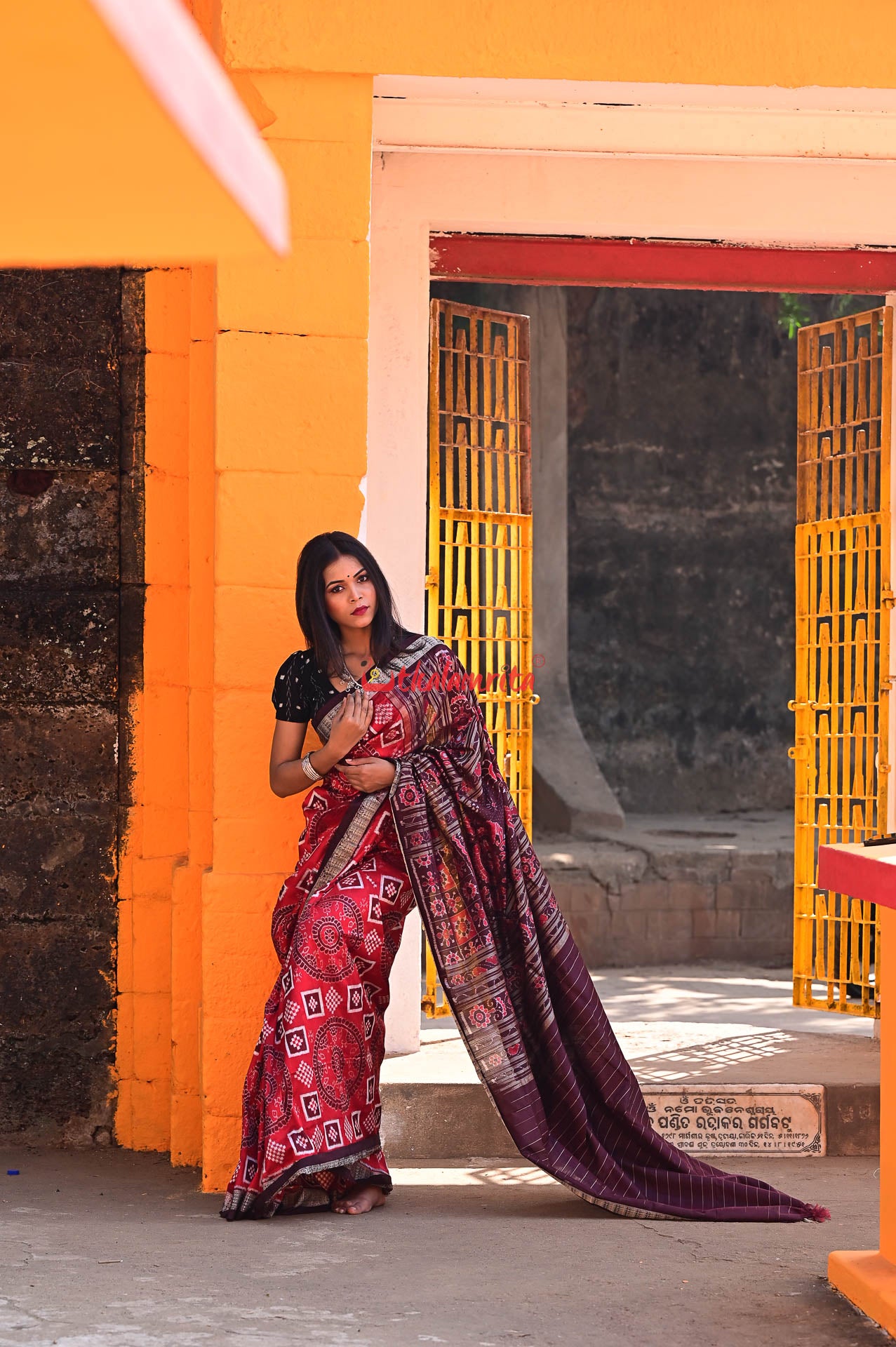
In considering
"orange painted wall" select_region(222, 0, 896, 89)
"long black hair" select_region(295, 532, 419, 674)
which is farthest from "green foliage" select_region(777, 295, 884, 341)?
"long black hair" select_region(295, 532, 419, 674)

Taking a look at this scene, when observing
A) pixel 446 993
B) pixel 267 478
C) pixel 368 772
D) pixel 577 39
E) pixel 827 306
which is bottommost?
pixel 446 993

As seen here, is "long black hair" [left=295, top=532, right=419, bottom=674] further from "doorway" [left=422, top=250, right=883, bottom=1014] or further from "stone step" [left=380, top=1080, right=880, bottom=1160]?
"doorway" [left=422, top=250, right=883, bottom=1014]

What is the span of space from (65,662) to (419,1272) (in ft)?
6.72

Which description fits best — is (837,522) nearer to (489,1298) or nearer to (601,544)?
(489,1298)

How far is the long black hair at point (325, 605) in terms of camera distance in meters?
3.76

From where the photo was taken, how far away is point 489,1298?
9.93 feet

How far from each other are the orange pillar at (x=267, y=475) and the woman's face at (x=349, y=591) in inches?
9.5

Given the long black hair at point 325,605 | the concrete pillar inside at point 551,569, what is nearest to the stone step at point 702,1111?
the long black hair at point 325,605

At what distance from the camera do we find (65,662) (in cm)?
443

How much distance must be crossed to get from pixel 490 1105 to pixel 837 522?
105 inches

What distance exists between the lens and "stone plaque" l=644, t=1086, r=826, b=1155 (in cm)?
436

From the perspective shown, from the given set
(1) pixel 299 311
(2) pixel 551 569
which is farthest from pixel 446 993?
(2) pixel 551 569

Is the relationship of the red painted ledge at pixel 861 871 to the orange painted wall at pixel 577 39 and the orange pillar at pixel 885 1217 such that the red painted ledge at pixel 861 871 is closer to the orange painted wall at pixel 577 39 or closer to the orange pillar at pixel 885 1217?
the orange pillar at pixel 885 1217

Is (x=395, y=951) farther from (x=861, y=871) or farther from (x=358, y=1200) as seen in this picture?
(x=861, y=871)
